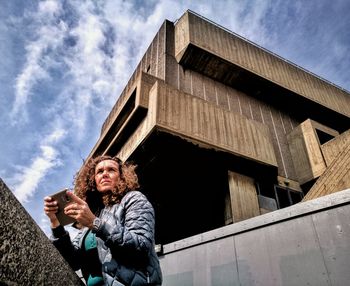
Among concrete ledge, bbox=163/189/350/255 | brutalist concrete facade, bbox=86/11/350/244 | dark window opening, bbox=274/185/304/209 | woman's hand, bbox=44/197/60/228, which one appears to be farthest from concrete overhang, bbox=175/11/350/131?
woman's hand, bbox=44/197/60/228

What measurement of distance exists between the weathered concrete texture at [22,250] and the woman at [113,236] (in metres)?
0.48

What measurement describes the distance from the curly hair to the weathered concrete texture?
1.12 m

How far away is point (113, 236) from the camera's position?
1.58 meters

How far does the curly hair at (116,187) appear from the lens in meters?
2.28

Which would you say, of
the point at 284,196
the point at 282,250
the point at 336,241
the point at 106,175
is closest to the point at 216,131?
the point at 284,196

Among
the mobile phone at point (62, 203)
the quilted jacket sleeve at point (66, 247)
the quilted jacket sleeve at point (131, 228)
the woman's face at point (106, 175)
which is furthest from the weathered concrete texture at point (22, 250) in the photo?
the woman's face at point (106, 175)

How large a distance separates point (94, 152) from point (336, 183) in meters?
10.2

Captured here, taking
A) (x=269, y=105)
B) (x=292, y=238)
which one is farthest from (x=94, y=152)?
(x=292, y=238)

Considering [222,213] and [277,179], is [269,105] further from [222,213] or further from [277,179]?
[222,213]

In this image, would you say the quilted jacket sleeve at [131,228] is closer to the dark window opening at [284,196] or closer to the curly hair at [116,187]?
the curly hair at [116,187]

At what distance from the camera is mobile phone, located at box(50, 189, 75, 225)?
1758 millimetres

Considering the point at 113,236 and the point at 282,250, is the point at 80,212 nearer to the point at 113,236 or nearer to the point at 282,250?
the point at 113,236

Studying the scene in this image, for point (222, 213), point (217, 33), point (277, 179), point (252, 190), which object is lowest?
point (222, 213)

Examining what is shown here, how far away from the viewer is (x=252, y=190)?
9930mm
